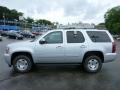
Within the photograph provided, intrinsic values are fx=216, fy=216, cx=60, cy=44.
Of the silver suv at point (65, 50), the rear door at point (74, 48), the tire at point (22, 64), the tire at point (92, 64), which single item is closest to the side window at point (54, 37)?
the silver suv at point (65, 50)

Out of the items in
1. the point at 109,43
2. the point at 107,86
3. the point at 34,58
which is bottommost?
the point at 107,86

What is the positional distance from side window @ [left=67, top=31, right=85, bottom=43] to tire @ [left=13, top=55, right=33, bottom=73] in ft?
5.97

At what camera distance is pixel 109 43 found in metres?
8.81

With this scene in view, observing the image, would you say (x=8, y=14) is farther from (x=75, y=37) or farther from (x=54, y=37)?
(x=75, y=37)

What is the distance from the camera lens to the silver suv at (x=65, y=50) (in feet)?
28.1

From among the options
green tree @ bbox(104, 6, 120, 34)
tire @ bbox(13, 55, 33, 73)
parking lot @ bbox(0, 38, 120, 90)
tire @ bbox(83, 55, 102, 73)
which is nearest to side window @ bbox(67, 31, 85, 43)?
tire @ bbox(83, 55, 102, 73)

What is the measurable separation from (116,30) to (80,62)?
8331 cm

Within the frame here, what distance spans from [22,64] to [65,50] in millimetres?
1838

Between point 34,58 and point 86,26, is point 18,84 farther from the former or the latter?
point 86,26

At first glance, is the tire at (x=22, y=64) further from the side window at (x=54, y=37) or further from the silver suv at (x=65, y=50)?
the side window at (x=54, y=37)

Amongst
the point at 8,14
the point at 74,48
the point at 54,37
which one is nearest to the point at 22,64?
the point at 54,37

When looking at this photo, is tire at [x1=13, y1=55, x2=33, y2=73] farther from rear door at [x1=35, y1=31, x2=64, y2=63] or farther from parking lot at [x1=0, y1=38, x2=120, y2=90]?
rear door at [x1=35, y1=31, x2=64, y2=63]

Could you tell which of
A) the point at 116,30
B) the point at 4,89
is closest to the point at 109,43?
the point at 4,89

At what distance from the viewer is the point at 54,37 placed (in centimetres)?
875
